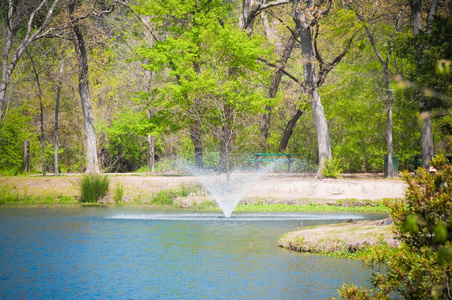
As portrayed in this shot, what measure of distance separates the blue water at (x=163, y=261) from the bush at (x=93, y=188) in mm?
6414

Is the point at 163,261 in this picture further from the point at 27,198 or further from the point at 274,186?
the point at 27,198

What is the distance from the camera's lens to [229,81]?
26.3 m

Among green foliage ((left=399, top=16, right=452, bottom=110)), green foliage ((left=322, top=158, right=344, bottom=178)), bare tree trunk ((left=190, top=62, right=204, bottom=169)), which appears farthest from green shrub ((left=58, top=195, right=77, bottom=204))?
green foliage ((left=399, top=16, right=452, bottom=110))

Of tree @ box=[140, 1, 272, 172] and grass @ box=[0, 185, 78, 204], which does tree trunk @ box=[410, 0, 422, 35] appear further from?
grass @ box=[0, 185, 78, 204]

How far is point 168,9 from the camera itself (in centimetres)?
2969

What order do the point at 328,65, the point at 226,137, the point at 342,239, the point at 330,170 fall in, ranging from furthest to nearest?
1. the point at 328,65
2. the point at 330,170
3. the point at 226,137
4. the point at 342,239

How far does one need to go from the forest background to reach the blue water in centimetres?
814

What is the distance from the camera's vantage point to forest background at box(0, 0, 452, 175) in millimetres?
27047

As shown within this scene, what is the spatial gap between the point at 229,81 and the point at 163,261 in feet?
50.3

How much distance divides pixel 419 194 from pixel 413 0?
65.2 ft

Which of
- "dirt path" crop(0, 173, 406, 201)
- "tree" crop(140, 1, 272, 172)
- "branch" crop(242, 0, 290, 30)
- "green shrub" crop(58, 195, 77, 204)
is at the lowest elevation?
"green shrub" crop(58, 195, 77, 204)

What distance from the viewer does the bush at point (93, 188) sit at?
2581 cm

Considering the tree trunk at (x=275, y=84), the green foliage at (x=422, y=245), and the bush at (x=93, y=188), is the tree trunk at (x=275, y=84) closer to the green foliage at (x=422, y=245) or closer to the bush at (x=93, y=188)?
the bush at (x=93, y=188)

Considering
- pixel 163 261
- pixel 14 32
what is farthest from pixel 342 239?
pixel 14 32
